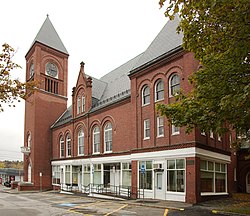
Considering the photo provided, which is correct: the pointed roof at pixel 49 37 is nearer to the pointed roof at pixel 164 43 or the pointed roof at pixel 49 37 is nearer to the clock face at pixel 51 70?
the clock face at pixel 51 70

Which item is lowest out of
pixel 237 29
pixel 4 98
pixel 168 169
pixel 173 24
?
pixel 168 169

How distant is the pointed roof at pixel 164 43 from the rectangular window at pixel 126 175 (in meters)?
8.57

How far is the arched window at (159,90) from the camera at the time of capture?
26208 millimetres

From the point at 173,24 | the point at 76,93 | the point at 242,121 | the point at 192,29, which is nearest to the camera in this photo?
the point at 192,29

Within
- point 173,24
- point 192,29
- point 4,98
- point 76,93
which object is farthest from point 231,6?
point 76,93

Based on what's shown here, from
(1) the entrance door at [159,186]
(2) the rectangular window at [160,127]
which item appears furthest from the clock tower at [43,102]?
(2) the rectangular window at [160,127]

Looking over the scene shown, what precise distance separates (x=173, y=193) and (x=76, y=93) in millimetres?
21293

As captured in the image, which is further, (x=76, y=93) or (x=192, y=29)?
(x=76, y=93)

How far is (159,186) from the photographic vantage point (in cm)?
2525

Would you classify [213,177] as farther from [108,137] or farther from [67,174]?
[67,174]

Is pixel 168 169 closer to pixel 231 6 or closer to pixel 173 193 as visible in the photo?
pixel 173 193

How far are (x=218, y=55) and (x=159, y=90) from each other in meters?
13.9

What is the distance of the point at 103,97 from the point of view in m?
38.5

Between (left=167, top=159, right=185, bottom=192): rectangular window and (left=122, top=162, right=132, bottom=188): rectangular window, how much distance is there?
583 cm
